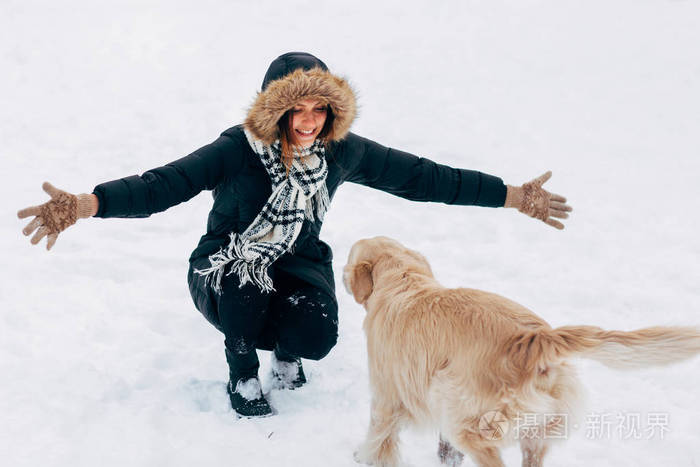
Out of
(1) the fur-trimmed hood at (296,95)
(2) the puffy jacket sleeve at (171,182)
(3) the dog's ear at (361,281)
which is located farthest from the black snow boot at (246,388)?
(1) the fur-trimmed hood at (296,95)

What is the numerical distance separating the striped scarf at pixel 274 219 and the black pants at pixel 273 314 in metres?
0.06

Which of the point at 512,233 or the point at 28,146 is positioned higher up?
the point at 28,146

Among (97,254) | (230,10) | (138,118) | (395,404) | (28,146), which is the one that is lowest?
(395,404)

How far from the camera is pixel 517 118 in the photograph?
6.39m

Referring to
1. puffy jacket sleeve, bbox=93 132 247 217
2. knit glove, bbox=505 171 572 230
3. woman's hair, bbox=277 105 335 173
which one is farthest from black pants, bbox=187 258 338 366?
knit glove, bbox=505 171 572 230

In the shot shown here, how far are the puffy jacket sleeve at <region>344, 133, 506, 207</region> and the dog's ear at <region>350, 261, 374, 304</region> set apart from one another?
510mm

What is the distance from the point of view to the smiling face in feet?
8.88

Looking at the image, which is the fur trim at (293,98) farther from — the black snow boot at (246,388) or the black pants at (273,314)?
the black snow boot at (246,388)

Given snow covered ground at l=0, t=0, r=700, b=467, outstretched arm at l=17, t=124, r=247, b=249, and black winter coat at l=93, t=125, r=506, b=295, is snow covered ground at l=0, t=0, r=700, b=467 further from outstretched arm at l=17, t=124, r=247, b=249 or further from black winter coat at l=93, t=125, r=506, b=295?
outstretched arm at l=17, t=124, r=247, b=249

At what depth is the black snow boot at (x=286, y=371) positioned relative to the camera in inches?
123

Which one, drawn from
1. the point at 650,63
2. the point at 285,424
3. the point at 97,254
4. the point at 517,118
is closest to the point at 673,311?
the point at 285,424

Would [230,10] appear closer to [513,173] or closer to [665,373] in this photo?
[513,173]

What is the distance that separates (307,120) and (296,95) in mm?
136

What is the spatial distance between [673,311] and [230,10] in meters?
6.59
